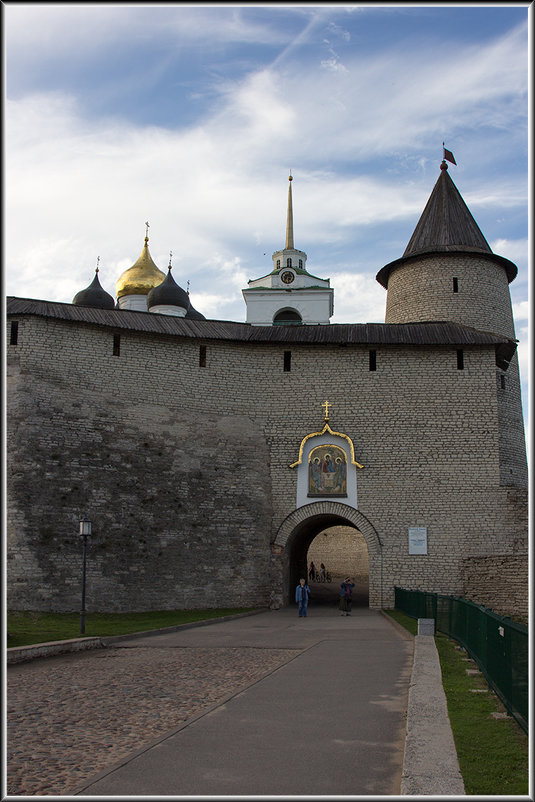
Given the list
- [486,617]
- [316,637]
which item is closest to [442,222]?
[316,637]

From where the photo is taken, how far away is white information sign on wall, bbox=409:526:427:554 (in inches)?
784

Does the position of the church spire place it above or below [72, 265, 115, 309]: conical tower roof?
above

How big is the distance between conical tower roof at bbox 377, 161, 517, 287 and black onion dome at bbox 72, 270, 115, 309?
13.3 meters

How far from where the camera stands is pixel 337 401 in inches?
835

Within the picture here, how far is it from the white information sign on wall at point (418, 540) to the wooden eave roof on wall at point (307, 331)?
509 centimetres

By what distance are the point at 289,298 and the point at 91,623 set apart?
2820 centimetres

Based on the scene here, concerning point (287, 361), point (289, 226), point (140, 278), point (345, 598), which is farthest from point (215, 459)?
point (289, 226)

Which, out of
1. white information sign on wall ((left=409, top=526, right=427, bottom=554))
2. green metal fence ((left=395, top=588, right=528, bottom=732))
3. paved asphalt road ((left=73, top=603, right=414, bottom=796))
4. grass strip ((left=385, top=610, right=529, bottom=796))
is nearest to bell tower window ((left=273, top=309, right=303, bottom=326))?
white information sign on wall ((left=409, top=526, right=427, bottom=554))

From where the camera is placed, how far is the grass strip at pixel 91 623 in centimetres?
1238

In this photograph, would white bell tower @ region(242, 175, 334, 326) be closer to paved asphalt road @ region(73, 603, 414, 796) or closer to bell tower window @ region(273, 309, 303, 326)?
bell tower window @ region(273, 309, 303, 326)

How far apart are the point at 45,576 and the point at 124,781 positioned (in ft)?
45.5

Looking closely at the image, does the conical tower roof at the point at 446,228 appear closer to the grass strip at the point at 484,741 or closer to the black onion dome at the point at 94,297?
the black onion dome at the point at 94,297

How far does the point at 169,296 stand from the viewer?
34219 millimetres

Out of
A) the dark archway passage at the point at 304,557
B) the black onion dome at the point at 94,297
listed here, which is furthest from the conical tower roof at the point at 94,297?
the dark archway passage at the point at 304,557
